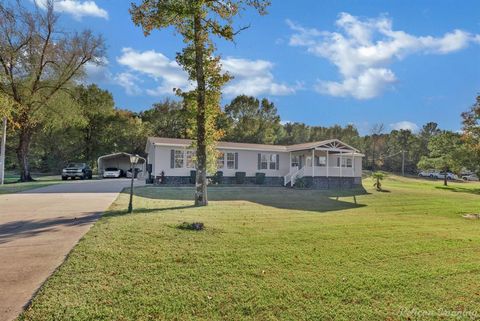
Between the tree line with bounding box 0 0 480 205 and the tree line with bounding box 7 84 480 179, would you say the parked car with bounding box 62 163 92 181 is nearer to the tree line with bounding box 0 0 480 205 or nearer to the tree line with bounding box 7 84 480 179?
the tree line with bounding box 0 0 480 205

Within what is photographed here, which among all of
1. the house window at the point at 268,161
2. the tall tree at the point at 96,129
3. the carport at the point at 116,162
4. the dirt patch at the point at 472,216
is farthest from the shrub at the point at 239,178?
the tall tree at the point at 96,129

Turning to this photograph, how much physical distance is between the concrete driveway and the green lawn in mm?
237

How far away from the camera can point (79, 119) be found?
2911 cm

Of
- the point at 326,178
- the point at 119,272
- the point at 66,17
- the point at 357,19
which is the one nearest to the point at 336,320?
the point at 119,272

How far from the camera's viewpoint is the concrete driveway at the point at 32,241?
13.1 ft

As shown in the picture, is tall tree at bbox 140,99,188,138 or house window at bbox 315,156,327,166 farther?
tall tree at bbox 140,99,188,138

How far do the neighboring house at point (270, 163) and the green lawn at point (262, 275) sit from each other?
15.1m

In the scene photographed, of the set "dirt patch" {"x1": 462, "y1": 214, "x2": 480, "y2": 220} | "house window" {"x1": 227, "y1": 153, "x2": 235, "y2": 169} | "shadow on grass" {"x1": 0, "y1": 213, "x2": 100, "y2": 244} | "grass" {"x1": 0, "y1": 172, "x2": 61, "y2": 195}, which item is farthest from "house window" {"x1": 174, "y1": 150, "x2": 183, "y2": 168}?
"dirt patch" {"x1": 462, "y1": 214, "x2": 480, "y2": 220}

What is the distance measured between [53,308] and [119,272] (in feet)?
3.89

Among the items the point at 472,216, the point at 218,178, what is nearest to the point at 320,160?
the point at 218,178

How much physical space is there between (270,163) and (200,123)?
15070 mm

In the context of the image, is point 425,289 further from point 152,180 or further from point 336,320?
point 152,180

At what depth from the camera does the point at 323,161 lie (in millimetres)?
28750

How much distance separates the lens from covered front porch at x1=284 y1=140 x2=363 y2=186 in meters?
25.7
